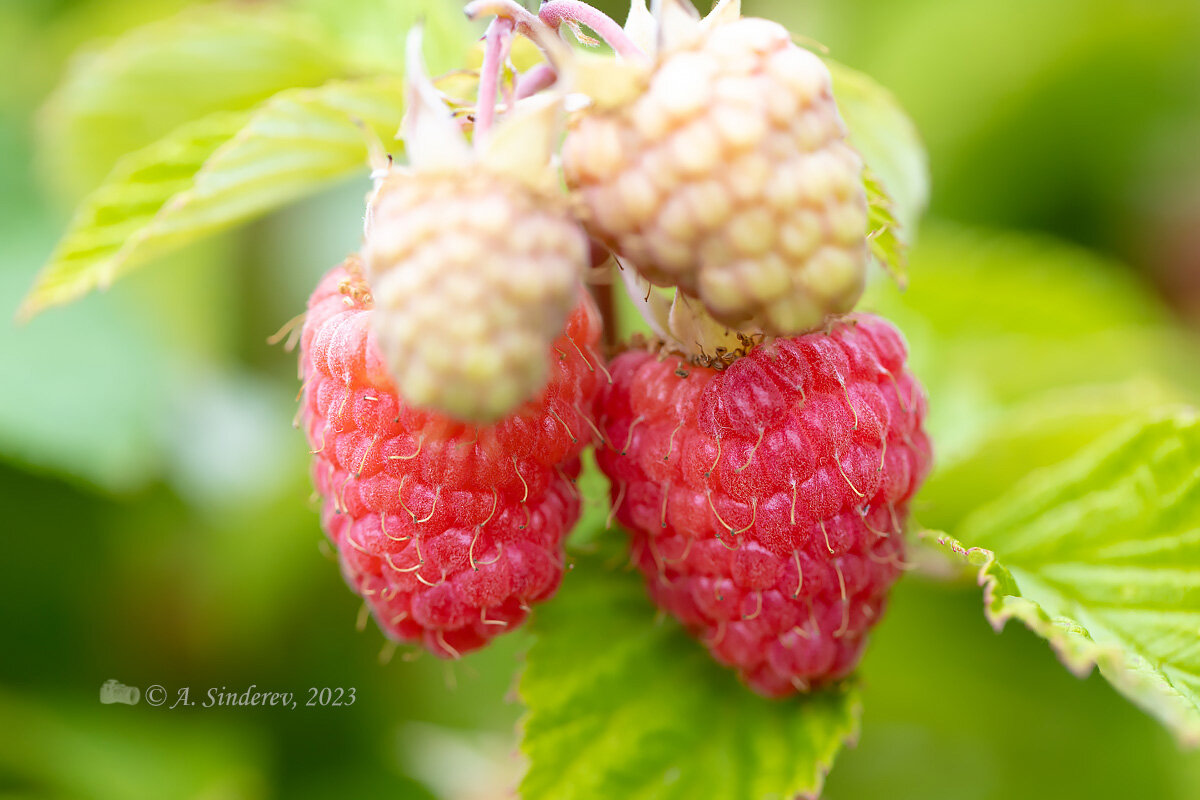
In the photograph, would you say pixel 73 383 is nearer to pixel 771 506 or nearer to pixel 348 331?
pixel 348 331

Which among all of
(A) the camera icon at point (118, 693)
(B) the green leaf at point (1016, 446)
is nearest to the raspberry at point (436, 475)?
(B) the green leaf at point (1016, 446)

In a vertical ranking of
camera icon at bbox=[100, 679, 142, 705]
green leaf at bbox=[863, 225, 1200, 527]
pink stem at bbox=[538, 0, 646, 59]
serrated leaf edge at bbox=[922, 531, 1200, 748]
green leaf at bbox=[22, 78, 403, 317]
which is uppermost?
pink stem at bbox=[538, 0, 646, 59]

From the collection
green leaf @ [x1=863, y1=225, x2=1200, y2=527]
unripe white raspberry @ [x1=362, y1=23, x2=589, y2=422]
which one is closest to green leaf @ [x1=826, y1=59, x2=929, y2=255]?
green leaf @ [x1=863, y1=225, x2=1200, y2=527]

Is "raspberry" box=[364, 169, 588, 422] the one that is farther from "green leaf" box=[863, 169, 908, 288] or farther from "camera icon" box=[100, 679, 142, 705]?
"camera icon" box=[100, 679, 142, 705]

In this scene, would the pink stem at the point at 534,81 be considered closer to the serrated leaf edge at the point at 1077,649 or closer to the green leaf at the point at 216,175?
the green leaf at the point at 216,175

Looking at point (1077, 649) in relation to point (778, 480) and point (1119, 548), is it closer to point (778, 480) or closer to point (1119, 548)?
point (778, 480)

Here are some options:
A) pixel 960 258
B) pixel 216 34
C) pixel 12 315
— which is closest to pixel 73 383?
pixel 12 315

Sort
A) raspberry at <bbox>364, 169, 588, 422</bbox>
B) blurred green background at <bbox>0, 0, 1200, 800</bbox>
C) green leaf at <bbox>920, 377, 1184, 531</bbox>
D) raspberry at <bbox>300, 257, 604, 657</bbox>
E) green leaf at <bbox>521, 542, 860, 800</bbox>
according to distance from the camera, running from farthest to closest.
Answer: blurred green background at <bbox>0, 0, 1200, 800</bbox> → green leaf at <bbox>920, 377, 1184, 531</bbox> → green leaf at <bbox>521, 542, 860, 800</bbox> → raspberry at <bbox>300, 257, 604, 657</bbox> → raspberry at <bbox>364, 169, 588, 422</bbox>

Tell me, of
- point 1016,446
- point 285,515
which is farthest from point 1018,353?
point 285,515
